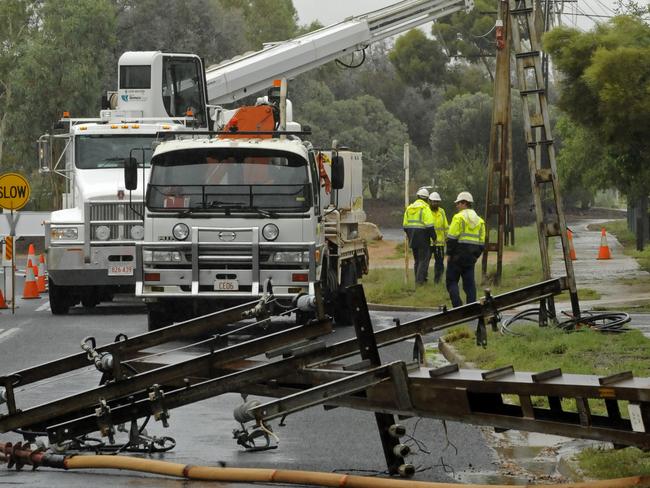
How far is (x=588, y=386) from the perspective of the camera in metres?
8.36

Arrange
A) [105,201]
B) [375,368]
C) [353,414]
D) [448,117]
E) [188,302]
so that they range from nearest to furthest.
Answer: [375,368], [353,414], [188,302], [105,201], [448,117]

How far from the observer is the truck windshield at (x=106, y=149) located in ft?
81.8

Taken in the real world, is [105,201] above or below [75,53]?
below

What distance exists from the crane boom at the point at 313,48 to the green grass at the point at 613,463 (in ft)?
70.7

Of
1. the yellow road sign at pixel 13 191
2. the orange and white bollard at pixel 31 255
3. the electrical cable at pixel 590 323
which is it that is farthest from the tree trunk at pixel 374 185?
the electrical cable at pixel 590 323

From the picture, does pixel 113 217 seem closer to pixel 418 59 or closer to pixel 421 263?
pixel 421 263

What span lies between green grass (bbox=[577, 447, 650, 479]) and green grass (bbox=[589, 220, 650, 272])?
902 inches

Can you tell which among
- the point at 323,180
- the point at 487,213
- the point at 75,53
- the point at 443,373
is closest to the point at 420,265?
the point at 487,213

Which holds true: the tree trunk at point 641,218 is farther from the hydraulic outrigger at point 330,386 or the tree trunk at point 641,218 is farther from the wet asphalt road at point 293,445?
the hydraulic outrigger at point 330,386

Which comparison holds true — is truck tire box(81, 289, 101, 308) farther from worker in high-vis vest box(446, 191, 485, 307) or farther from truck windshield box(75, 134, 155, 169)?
worker in high-vis vest box(446, 191, 485, 307)

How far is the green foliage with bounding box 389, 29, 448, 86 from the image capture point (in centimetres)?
10369

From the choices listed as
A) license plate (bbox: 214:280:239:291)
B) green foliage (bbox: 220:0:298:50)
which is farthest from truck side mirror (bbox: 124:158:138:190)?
green foliage (bbox: 220:0:298:50)

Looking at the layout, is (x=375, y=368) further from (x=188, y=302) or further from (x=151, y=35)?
(x=151, y=35)

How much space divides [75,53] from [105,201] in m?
36.1
